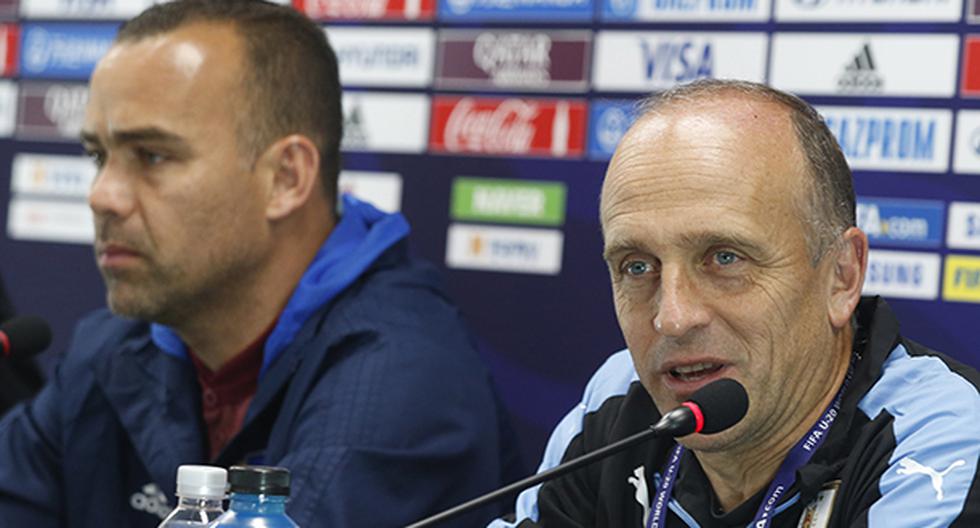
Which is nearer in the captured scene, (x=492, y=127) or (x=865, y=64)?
(x=865, y=64)

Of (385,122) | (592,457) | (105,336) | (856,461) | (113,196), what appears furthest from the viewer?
(385,122)

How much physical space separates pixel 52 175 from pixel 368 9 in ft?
2.75

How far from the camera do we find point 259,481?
4.96 ft

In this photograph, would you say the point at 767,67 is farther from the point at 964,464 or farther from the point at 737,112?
the point at 964,464

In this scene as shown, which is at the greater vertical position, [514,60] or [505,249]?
[514,60]

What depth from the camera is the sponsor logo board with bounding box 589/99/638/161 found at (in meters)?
2.85

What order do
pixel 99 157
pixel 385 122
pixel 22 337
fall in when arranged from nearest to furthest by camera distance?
pixel 22 337 → pixel 99 157 → pixel 385 122

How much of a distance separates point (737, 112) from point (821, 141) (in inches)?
4.3

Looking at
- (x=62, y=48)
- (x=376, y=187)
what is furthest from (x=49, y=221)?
(x=376, y=187)

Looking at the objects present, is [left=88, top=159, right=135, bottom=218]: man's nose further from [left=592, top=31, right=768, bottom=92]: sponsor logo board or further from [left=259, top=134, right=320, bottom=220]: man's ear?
[left=592, top=31, right=768, bottom=92]: sponsor logo board

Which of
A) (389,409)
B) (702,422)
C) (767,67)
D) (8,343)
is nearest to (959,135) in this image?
(767,67)

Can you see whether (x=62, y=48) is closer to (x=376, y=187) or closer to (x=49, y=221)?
(x=49, y=221)

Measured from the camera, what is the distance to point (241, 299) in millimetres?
2613

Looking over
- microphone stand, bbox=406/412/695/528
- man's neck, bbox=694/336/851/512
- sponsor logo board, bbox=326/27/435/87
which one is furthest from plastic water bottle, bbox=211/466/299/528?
sponsor logo board, bbox=326/27/435/87
